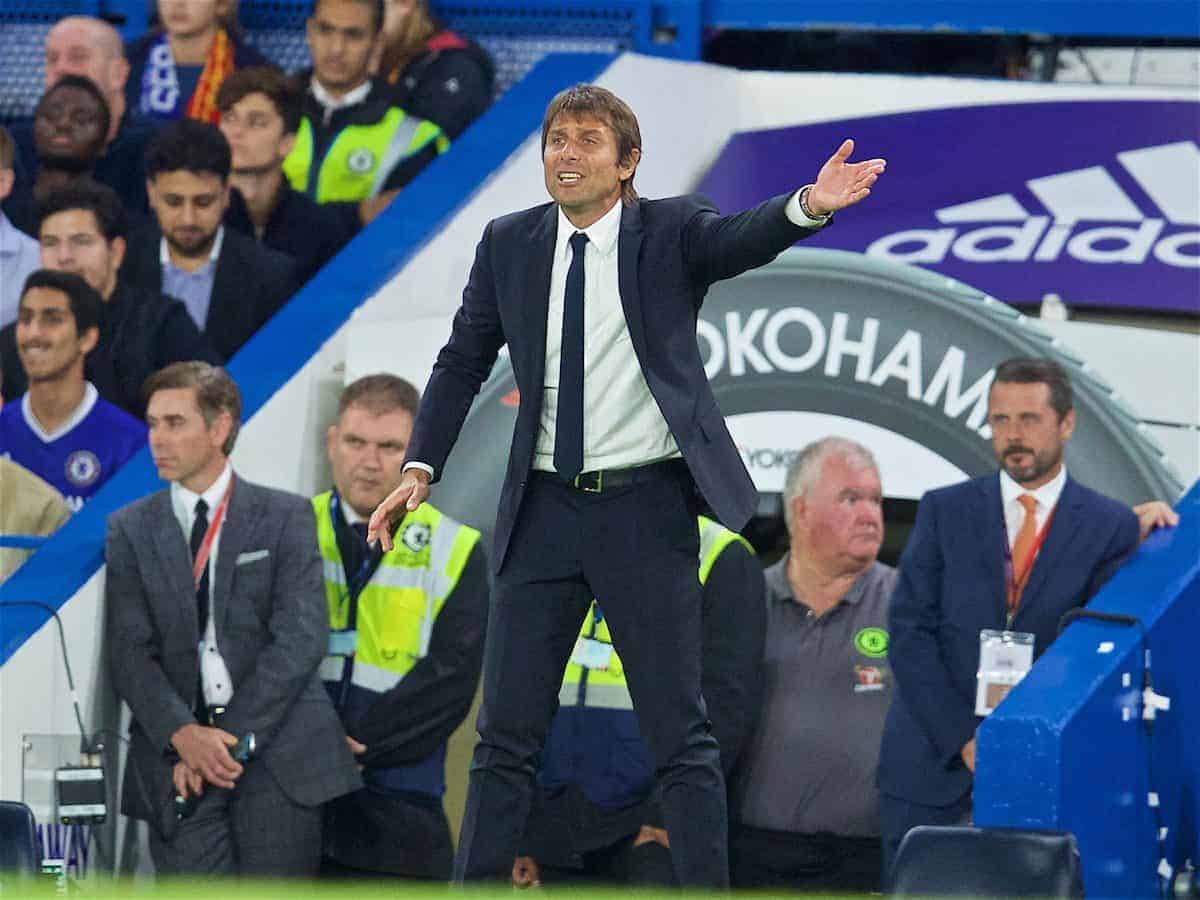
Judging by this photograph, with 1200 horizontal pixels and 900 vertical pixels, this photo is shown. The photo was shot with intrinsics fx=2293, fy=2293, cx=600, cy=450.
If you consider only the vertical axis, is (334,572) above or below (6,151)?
below

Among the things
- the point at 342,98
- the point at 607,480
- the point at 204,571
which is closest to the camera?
the point at 607,480

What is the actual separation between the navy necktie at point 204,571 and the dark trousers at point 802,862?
1.56 m

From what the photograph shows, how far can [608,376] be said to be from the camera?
4.34m

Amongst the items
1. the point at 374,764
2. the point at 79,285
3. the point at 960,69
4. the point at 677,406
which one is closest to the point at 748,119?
the point at 960,69

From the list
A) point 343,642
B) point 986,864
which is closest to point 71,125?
point 343,642

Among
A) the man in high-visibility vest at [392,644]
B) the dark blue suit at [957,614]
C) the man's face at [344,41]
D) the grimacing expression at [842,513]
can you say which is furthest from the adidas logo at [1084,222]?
the man in high-visibility vest at [392,644]

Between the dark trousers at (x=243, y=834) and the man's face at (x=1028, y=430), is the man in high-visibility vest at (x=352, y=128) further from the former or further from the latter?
the man's face at (x=1028, y=430)

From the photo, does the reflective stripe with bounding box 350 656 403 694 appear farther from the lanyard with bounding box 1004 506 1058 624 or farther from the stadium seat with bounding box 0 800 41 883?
the stadium seat with bounding box 0 800 41 883

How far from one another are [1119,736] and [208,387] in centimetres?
267

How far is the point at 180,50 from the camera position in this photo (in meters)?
9.17

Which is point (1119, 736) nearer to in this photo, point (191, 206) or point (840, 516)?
point (840, 516)

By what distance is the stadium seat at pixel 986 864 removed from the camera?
14.3 ft

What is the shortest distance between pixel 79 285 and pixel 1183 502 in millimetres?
3579

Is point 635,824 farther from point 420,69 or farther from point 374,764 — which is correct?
point 420,69
